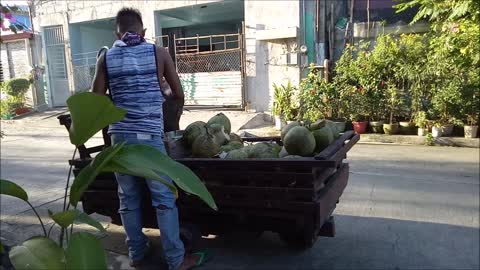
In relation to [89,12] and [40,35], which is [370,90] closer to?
[89,12]

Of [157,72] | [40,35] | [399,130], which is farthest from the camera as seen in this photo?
[40,35]

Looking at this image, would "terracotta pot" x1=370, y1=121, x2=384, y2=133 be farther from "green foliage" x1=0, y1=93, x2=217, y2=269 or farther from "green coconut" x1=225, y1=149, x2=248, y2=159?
"green foliage" x1=0, y1=93, x2=217, y2=269

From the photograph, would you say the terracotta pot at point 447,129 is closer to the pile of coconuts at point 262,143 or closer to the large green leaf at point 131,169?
the pile of coconuts at point 262,143

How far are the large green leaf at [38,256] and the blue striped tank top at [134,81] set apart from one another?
2.20 meters

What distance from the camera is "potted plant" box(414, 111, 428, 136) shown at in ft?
29.7

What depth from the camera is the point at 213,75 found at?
13227 millimetres

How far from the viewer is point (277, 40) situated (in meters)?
11.9

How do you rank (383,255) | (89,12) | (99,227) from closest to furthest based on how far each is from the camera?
(99,227), (383,255), (89,12)

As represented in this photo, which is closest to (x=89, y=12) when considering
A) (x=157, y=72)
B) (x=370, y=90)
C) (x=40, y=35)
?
(x=40, y=35)

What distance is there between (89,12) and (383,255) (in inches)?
576

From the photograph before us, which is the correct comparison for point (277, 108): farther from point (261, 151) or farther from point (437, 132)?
point (261, 151)

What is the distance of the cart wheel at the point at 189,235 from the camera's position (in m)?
3.16

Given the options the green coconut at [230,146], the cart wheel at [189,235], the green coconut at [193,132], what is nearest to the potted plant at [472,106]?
the green coconut at [230,146]

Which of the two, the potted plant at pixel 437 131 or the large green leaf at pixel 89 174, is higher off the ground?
the large green leaf at pixel 89 174
